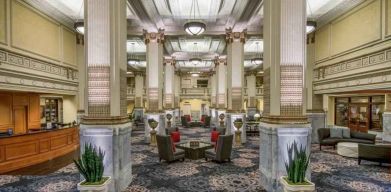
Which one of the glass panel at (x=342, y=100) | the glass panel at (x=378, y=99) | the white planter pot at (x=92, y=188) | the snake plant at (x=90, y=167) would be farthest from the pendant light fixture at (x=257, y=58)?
the white planter pot at (x=92, y=188)

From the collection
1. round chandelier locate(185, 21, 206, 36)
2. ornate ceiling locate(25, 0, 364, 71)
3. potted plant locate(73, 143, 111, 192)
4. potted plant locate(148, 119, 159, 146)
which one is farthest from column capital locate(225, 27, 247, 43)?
potted plant locate(73, 143, 111, 192)

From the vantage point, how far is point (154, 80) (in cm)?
994

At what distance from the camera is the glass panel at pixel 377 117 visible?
431 inches

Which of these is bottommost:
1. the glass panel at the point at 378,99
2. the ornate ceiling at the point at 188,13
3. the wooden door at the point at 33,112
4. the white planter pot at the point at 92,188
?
the white planter pot at the point at 92,188

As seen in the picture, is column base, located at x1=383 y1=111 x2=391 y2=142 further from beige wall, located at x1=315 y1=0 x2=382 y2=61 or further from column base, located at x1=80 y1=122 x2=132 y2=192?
column base, located at x1=80 y1=122 x2=132 y2=192

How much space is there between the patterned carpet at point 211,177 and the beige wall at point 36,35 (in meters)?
3.79

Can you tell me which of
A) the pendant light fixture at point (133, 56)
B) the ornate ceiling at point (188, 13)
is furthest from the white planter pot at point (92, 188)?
the pendant light fixture at point (133, 56)

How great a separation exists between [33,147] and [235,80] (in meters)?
7.11

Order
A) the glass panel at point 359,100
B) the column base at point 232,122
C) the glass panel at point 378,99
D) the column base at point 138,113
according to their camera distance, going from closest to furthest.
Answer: the column base at point 232,122
the glass panel at point 378,99
the glass panel at point 359,100
the column base at point 138,113

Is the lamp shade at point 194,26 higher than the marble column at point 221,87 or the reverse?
higher

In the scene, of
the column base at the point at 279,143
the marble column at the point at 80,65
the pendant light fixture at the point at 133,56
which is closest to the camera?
the column base at the point at 279,143

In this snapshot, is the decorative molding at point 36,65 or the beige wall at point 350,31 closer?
the decorative molding at point 36,65

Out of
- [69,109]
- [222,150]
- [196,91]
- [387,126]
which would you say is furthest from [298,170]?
[196,91]

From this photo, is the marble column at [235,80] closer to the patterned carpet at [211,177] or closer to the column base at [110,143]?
the patterned carpet at [211,177]
